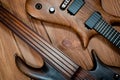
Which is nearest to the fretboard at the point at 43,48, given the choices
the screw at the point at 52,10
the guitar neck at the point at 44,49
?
the guitar neck at the point at 44,49

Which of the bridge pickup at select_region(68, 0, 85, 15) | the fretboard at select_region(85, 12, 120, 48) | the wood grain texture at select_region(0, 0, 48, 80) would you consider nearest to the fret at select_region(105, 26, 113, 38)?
the fretboard at select_region(85, 12, 120, 48)

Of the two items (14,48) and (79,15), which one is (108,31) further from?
(14,48)

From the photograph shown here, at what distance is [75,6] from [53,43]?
0.16 metres

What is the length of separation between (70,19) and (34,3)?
15cm

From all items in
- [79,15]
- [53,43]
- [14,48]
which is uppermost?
[79,15]

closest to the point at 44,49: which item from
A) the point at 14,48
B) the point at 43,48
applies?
the point at 43,48

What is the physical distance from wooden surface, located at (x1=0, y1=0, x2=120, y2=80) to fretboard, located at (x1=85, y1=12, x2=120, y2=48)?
70mm

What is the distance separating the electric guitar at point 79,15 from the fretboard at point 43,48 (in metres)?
0.08

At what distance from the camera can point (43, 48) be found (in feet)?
3.50

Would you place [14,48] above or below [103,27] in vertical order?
below

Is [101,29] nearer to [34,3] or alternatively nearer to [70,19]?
[70,19]

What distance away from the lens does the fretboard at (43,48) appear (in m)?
1.05

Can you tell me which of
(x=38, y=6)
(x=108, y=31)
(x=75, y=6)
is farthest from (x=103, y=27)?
(x=38, y=6)

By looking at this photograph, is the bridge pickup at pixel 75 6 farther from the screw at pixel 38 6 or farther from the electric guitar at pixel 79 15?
the screw at pixel 38 6
